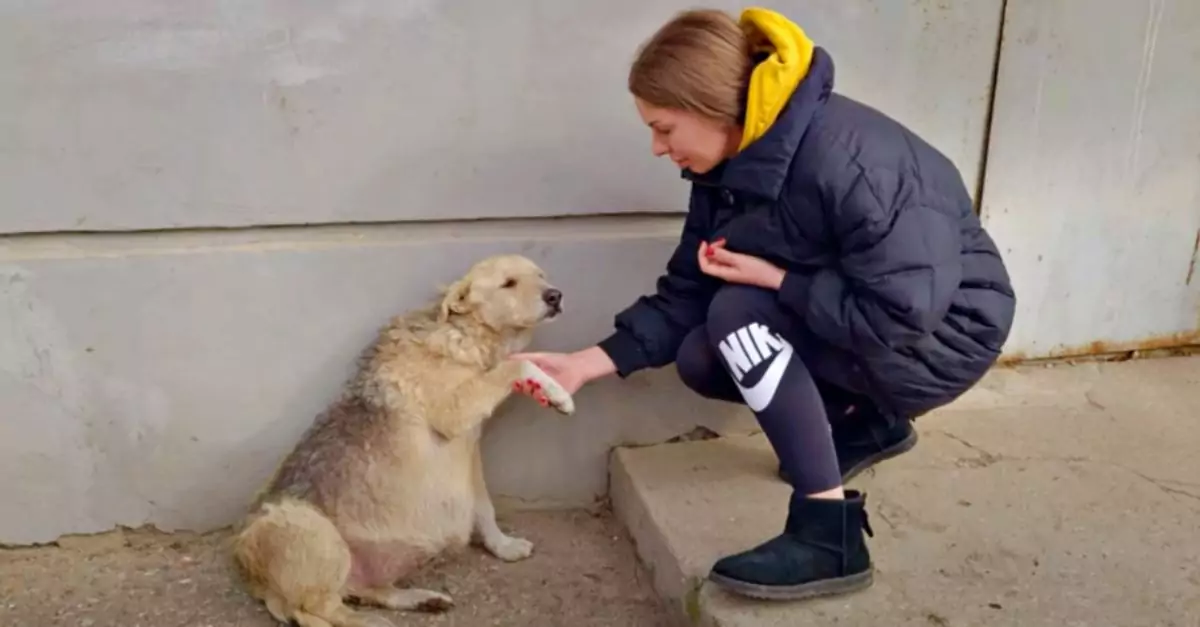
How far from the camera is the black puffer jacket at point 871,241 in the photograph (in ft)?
8.06

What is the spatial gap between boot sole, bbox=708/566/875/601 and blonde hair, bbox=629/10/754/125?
1.12 meters

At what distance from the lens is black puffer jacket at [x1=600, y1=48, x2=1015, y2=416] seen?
2.46 metres

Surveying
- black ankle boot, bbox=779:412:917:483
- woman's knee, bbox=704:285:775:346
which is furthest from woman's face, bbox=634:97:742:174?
black ankle boot, bbox=779:412:917:483

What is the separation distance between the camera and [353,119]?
307cm

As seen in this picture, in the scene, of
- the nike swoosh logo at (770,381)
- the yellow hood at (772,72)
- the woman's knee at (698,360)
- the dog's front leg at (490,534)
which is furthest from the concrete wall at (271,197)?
the nike swoosh logo at (770,381)

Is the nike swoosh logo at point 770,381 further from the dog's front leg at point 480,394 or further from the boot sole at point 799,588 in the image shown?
the dog's front leg at point 480,394

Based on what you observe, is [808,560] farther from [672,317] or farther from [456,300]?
[456,300]

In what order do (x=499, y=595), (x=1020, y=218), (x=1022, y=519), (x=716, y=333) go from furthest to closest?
(x=1020, y=218) < (x=499, y=595) < (x=1022, y=519) < (x=716, y=333)

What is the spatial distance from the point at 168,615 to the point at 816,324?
6.62 feet

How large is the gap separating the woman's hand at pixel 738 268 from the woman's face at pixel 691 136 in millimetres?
231

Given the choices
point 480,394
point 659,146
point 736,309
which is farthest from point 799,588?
point 659,146

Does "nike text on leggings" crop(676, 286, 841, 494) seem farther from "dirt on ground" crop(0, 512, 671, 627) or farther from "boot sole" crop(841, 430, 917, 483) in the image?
"dirt on ground" crop(0, 512, 671, 627)

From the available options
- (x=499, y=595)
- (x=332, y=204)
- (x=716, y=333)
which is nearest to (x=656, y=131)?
(x=716, y=333)

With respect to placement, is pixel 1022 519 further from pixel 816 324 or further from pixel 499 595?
pixel 499 595
